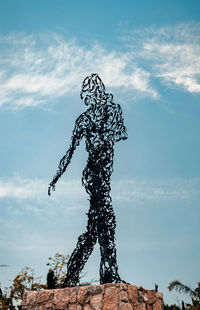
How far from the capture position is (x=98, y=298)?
5367 millimetres

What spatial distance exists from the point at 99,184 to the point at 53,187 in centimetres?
107

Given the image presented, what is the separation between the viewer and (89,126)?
7309 mm

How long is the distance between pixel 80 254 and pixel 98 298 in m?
Result: 1.19

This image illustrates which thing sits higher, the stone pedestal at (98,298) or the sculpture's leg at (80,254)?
the sculpture's leg at (80,254)

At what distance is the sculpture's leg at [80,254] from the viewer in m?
6.34

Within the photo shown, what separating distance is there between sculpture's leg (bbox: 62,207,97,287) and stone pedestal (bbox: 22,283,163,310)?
22.4 inches

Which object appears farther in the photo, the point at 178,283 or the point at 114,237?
the point at 178,283

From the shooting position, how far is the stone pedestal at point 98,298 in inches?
208

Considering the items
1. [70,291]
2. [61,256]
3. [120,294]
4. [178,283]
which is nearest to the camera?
[120,294]

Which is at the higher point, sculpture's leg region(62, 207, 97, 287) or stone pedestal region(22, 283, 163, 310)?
sculpture's leg region(62, 207, 97, 287)

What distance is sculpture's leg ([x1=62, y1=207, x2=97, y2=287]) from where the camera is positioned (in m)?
6.34

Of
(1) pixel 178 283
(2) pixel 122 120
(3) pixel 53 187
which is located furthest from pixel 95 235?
(1) pixel 178 283

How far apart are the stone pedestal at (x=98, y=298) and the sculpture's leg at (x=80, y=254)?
570 mm

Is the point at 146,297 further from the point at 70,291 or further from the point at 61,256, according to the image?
the point at 61,256
